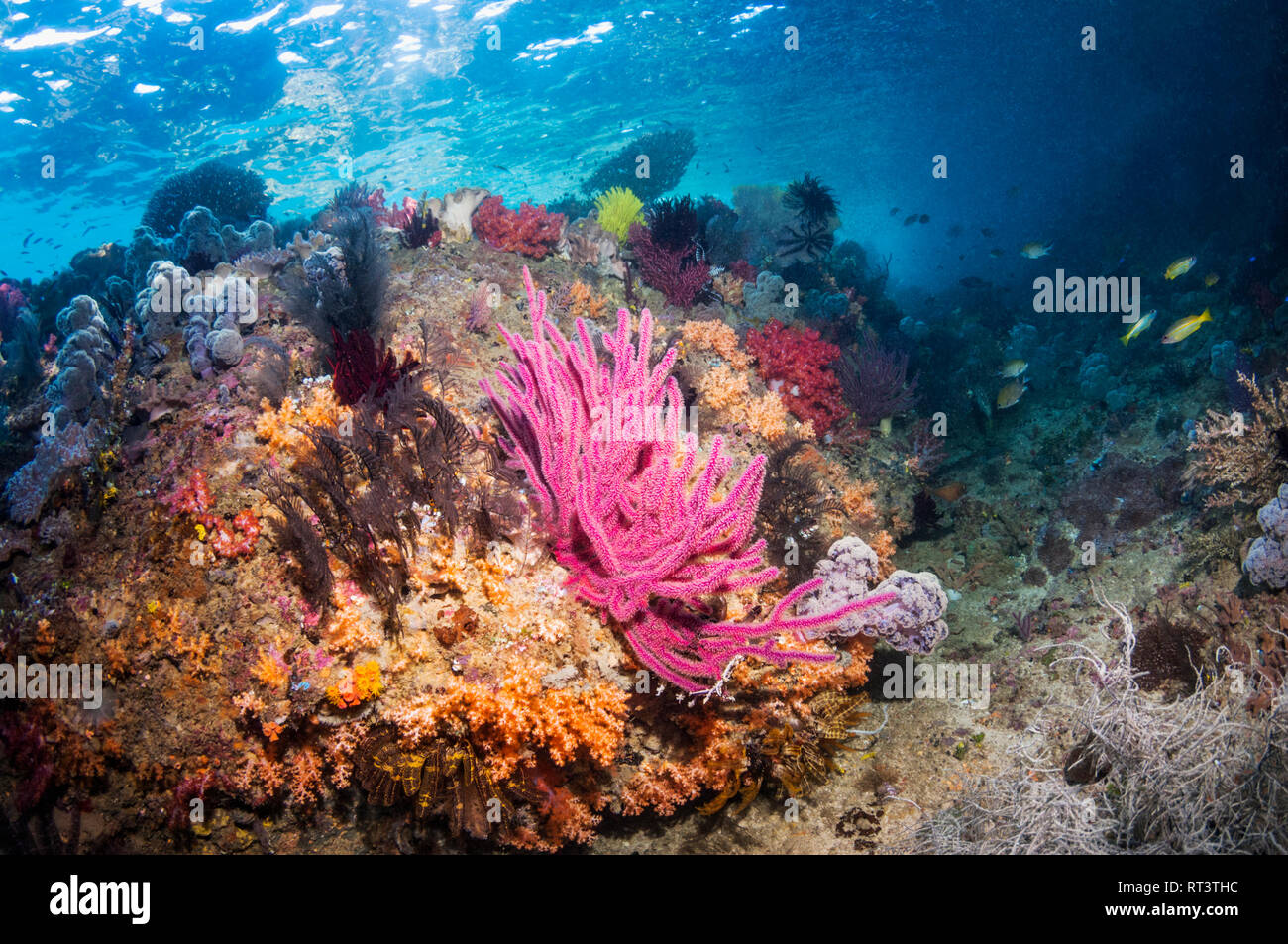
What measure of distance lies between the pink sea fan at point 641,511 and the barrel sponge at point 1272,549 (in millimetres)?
4446

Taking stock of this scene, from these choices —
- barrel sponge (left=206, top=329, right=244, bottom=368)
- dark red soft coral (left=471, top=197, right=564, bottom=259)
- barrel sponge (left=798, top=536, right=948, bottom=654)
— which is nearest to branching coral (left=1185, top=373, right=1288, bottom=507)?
barrel sponge (left=798, top=536, right=948, bottom=654)

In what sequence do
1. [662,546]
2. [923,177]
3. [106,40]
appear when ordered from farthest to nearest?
[923,177], [106,40], [662,546]

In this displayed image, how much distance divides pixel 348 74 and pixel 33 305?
1612 cm

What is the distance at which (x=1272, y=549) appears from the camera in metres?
4.72

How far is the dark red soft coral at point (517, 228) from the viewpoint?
8047 millimetres

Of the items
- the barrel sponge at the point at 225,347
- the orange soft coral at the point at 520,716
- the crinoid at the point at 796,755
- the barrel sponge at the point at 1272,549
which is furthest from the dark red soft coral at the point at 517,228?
the barrel sponge at the point at 1272,549

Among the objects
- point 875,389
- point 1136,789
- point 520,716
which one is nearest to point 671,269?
point 875,389

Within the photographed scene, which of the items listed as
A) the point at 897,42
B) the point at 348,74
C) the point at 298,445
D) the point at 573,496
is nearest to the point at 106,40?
the point at 348,74

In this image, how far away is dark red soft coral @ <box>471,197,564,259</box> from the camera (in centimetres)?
805

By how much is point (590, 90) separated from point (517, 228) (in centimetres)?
2381

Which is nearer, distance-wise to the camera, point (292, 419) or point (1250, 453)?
point (292, 419)

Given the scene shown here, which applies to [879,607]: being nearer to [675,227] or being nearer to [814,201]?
[675,227]
